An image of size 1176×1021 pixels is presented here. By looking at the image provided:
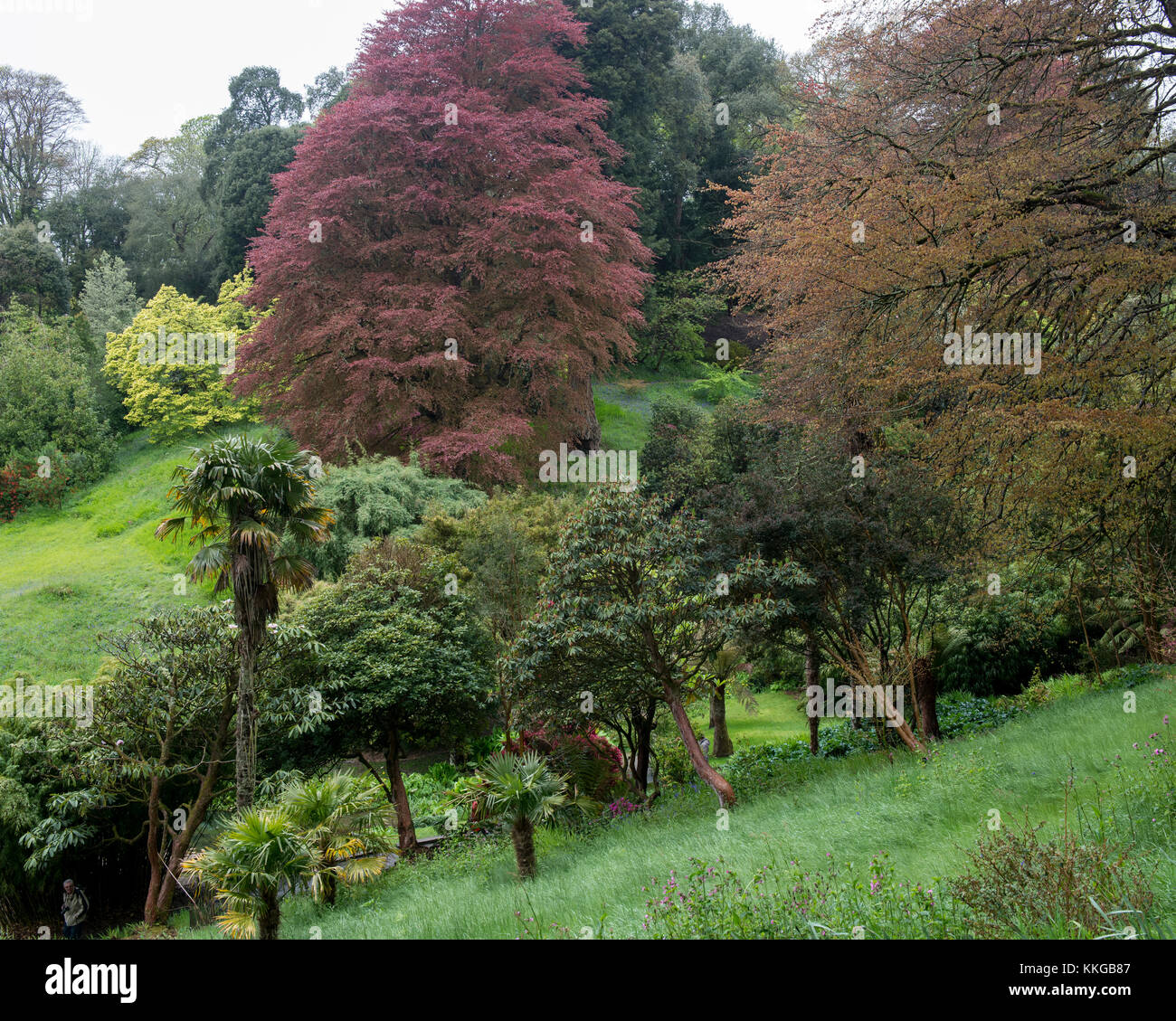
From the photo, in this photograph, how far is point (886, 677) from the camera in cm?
1430

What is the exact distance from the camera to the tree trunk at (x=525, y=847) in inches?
402

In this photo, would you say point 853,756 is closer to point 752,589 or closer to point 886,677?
point 886,677

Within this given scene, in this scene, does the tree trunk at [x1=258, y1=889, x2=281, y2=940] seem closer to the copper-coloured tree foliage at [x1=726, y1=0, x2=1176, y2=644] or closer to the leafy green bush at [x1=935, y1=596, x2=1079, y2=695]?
the copper-coloured tree foliage at [x1=726, y1=0, x2=1176, y2=644]

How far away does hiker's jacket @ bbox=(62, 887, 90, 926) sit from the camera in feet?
44.7

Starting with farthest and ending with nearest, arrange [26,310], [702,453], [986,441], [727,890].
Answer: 1. [26,310]
2. [702,453]
3. [986,441]
4. [727,890]

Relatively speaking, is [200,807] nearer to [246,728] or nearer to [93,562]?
[246,728]

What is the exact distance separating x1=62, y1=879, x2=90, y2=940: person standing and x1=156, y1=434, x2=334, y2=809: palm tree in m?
5.12

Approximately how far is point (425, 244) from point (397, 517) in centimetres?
981

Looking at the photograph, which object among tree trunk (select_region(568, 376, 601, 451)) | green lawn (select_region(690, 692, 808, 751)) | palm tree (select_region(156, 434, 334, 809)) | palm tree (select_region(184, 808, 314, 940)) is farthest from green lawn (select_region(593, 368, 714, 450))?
palm tree (select_region(184, 808, 314, 940))

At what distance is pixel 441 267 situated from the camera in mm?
23688

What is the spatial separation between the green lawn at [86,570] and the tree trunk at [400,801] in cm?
539

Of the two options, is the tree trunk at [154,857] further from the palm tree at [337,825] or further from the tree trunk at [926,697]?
the tree trunk at [926,697]

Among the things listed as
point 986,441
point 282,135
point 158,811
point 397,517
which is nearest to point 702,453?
point 397,517

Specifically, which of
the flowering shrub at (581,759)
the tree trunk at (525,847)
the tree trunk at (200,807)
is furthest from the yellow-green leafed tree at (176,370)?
the tree trunk at (525,847)
